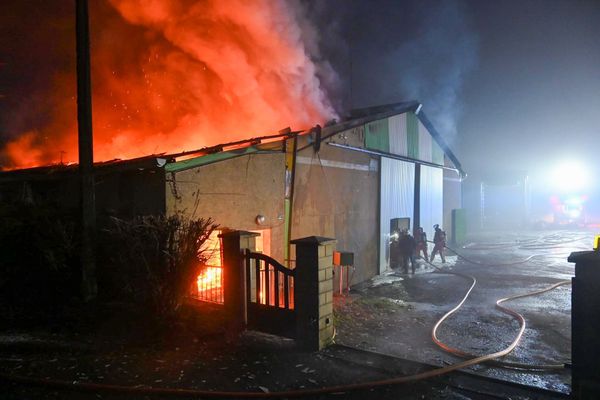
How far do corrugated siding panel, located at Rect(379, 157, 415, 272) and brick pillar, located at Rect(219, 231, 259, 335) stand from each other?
884cm

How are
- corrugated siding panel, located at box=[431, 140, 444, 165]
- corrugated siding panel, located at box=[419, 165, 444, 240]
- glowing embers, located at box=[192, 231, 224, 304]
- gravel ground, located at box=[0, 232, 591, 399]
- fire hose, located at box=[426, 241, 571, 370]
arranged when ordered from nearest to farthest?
gravel ground, located at box=[0, 232, 591, 399] < fire hose, located at box=[426, 241, 571, 370] < glowing embers, located at box=[192, 231, 224, 304] < corrugated siding panel, located at box=[419, 165, 444, 240] < corrugated siding panel, located at box=[431, 140, 444, 165]

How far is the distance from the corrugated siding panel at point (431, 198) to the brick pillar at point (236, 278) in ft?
43.0

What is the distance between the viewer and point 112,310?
7.64 m

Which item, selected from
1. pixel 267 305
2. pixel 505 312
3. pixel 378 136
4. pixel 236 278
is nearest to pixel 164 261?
pixel 236 278

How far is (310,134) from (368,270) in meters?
5.61

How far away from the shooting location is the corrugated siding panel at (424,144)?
61.0 ft

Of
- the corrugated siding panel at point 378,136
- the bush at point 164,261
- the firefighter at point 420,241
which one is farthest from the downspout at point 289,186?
the firefighter at point 420,241

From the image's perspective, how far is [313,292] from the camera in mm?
6199

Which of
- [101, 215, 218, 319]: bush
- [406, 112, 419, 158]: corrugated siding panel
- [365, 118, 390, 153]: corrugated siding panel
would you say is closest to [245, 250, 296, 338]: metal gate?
[101, 215, 218, 319]: bush

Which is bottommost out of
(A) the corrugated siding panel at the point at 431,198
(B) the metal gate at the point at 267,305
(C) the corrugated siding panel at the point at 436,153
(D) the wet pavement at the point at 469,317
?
(D) the wet pavement at the point at 469,317

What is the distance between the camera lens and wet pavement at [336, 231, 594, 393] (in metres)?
6.66

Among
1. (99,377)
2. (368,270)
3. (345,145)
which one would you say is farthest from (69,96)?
(99,377)

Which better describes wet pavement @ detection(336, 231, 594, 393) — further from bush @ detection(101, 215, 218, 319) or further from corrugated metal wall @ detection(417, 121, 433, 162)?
corrugated metal wall @ detection(417, 121, 433, 162)

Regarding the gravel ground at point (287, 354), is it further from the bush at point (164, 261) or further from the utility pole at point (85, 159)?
the utility pole at point (85, 159)
